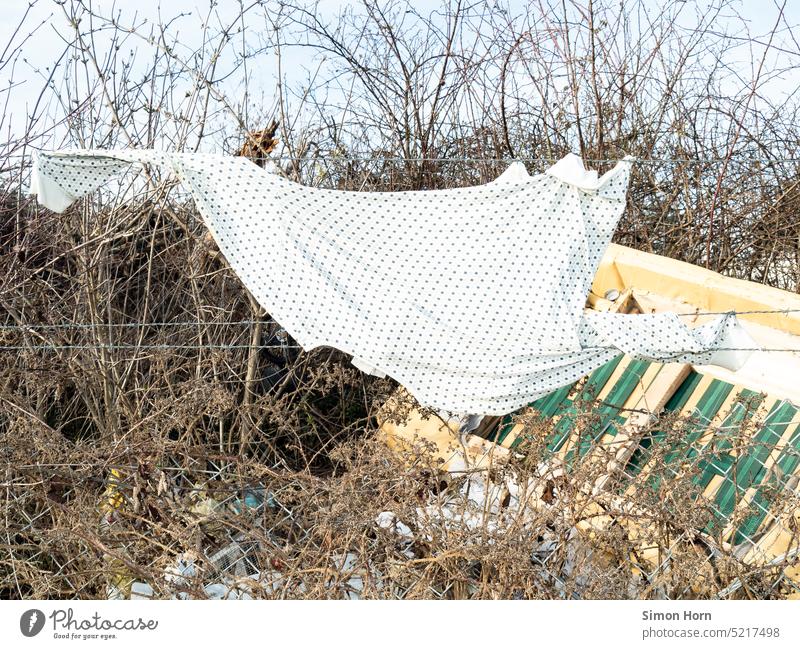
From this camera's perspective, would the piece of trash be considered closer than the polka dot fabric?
Yes

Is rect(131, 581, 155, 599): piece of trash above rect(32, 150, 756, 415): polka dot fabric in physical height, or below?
below

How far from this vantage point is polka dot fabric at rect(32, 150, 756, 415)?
372cm

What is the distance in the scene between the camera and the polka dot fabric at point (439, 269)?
3.72 m

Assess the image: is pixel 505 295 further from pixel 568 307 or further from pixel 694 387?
pixel 694 387

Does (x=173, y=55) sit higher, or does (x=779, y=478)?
(x=173, y=55)

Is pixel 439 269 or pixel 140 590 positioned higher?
pixel 439 269

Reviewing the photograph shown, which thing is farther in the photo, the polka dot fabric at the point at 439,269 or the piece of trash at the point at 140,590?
the polka dot fabric at the point at 439,269

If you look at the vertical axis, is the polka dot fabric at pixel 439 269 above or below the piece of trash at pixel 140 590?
above

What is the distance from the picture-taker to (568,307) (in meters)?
3.72

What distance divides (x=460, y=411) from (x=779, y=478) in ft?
4.21

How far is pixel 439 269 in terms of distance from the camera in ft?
12.8
